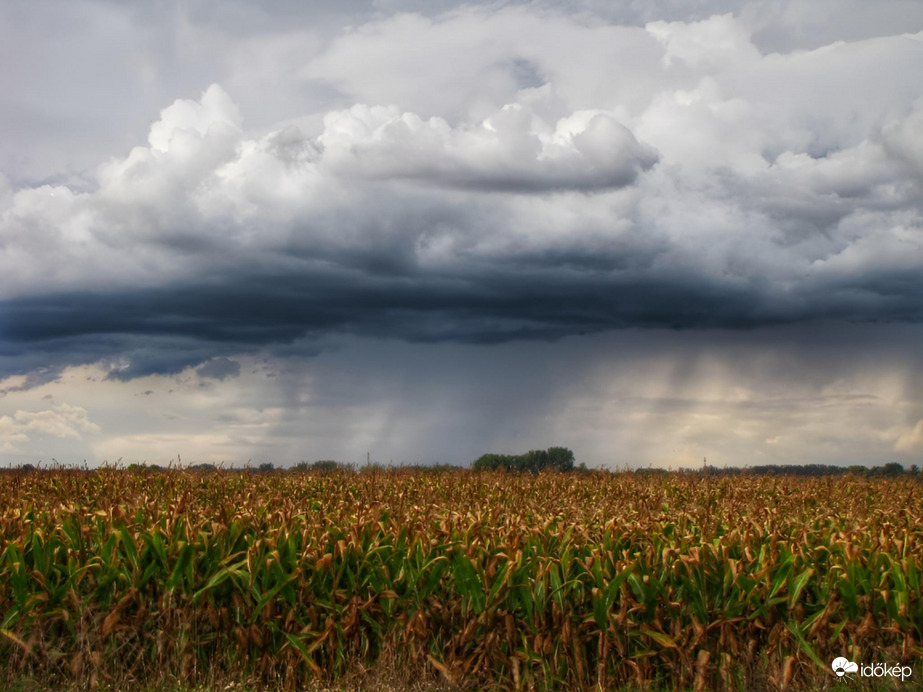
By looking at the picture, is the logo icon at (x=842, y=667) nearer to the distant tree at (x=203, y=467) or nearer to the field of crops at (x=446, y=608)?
the field of crops at (x=446, y=608)

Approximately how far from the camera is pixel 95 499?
1371cm

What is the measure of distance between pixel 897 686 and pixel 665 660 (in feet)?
6.58

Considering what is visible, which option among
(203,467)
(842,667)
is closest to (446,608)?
(842,667)

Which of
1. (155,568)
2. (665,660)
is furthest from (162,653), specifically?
(665,660)

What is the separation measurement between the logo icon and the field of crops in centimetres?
9

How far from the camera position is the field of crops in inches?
278

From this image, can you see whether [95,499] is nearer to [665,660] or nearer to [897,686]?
[665,660]

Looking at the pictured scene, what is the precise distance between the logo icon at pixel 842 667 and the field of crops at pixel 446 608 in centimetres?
9

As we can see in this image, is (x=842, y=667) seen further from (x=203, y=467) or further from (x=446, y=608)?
(x=203, y=467)

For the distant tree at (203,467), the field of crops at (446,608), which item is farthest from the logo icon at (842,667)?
the distant tree at (203,467)

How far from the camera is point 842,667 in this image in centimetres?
702

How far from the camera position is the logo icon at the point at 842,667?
700 centimetres

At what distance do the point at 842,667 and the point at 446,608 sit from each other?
140 inches

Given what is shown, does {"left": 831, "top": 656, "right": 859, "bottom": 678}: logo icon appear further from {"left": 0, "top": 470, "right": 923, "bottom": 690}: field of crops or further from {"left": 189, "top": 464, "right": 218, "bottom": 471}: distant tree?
{"left": 189, "top": 464, "right": 218, "bottom": 471}: distant tree
